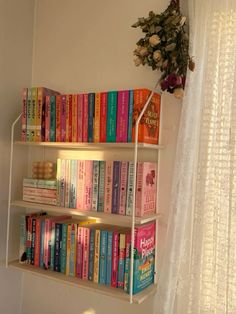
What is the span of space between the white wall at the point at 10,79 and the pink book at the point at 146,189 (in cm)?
80

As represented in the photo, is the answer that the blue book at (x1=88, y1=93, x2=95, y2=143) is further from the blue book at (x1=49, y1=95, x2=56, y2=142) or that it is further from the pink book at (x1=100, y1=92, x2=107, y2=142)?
the blue book at (x1=49, y1=95, x2=56, y2=142)

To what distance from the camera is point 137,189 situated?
4.48ft

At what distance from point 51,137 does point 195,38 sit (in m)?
0.79

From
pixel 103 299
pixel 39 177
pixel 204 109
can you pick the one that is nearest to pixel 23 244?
pixel 39 177

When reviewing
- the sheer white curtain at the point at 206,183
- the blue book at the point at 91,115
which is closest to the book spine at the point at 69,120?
the blue book at the point at 91,115

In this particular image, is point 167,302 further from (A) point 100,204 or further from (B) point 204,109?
(B) point 204,109

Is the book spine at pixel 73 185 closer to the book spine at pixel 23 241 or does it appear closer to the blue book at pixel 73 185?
the blue book at pixel 73 185

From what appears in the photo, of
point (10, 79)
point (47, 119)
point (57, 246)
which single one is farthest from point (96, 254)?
point (10, 79)

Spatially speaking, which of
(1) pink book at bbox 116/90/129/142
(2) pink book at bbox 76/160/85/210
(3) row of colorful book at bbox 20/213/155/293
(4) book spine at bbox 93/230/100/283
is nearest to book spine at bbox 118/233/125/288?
(3) row of colorful book at bbox 20/213/155/293

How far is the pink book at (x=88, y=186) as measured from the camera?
4.90 feet

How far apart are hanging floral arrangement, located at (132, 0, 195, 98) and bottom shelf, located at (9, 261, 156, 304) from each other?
83cm

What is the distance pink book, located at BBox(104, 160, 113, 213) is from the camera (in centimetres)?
143

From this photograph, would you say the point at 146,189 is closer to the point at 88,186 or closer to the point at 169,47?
the point at 88,186

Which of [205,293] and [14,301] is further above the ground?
[205,293]
